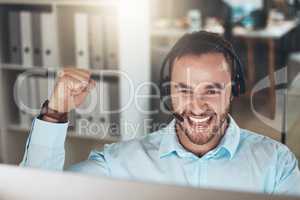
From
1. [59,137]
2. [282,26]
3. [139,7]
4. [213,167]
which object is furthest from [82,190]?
[282,26]

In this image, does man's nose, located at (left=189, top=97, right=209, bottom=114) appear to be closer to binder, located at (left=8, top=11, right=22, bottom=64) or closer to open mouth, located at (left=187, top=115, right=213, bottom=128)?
open mouth, located at (left=187, top=115, right=213, bottom=128)

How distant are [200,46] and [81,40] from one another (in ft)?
1.39

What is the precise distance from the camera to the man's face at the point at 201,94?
1.41m

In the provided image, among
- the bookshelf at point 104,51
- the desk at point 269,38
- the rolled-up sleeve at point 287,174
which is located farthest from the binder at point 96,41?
the rolled-up sleeve at point 287,174

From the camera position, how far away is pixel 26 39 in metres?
1.73

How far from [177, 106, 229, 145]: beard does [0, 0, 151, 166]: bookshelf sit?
0.14 m

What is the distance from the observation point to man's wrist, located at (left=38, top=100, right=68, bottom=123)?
63.7 inches

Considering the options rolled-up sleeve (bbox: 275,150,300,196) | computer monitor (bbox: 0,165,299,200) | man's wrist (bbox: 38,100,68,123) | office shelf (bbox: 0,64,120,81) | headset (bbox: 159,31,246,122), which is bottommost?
computer monitor (bbox: 0,165,299,200)

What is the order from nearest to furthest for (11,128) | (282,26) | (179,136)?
(282,26)
(179,136)
(11,128)

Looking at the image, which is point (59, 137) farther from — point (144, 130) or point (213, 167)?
point (213, 167)

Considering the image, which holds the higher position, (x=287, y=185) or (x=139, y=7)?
(x=139, y=7)

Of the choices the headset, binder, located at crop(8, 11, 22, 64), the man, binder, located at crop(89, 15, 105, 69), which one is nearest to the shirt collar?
the man

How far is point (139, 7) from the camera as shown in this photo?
1.51 metres

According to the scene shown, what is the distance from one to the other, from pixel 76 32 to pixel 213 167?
2.04ft
